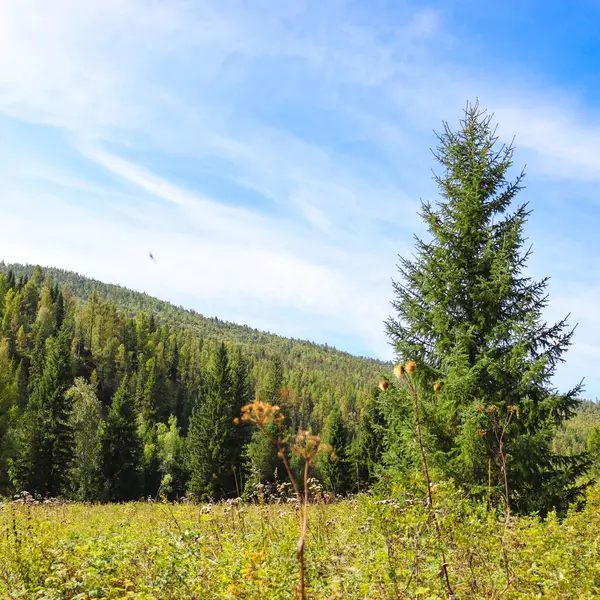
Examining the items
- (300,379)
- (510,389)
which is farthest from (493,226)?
(300,379)

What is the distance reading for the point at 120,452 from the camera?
37.7 meters

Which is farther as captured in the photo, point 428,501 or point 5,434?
point 5,434

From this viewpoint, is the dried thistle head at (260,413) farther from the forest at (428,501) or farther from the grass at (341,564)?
the grass at (341,564)

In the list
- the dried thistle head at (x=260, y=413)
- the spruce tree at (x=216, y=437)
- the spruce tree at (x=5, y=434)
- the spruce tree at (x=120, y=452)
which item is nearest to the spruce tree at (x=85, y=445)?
the spruce tree at (x=120, y=452)

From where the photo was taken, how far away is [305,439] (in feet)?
8.05

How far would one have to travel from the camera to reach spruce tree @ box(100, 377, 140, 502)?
123 feet

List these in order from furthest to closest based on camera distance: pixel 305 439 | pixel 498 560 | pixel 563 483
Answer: pixel 563 483
pixel 498 560
pixel 305 439

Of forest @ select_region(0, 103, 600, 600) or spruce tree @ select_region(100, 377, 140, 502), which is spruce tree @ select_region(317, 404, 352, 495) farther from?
forest @ select_region(0, 103, 600, 600)

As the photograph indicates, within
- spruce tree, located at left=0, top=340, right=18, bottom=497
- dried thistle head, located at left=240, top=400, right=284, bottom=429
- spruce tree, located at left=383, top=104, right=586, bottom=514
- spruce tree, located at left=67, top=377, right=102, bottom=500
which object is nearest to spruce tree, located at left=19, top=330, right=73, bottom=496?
spruce tree, located at left=0, top=340, right=18, bottom=497

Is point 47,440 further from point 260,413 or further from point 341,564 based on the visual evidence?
point 260,413

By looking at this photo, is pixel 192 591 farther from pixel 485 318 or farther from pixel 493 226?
pixel 493 226

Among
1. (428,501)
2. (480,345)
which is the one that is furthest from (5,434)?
(428,501)

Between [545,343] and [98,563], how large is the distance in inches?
354

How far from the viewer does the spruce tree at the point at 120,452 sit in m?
37.4
